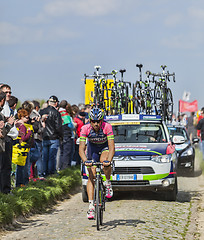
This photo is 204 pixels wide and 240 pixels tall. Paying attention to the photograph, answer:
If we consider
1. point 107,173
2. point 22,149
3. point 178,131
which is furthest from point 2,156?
point 178,131

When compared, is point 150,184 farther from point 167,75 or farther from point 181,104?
point 181,104

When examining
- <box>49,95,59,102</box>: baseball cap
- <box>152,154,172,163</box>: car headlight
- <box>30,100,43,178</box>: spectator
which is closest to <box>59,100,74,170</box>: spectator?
<box>49,95,59,102</box>: baseball cap

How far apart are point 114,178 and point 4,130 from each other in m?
3.24

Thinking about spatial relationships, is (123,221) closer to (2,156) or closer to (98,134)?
(98,134)

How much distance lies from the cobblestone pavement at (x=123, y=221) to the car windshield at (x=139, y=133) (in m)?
1.30

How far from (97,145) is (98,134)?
0.28 meters

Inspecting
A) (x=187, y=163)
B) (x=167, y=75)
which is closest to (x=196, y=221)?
(x=187, y=163)

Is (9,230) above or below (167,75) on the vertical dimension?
below

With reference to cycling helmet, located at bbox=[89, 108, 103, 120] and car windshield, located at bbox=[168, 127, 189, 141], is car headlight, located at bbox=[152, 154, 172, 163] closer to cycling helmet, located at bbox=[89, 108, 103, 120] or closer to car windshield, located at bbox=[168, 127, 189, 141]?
cycling helmet, located at bbox=[89, 108, 103, 120]

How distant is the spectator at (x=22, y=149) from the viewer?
11680 millimetres

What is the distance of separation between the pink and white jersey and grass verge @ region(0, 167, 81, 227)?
1.72 m

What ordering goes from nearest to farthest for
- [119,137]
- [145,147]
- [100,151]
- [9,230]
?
[9,230] < [100,151] < [145,147] < [119,137]

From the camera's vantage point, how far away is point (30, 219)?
10016mm

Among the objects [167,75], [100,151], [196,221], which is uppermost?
[167,75]
